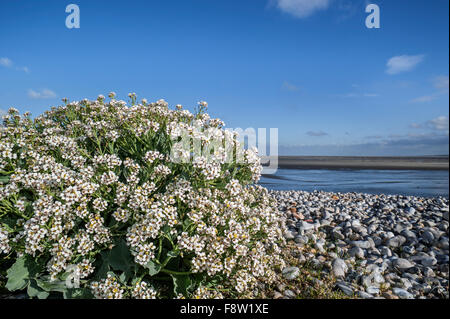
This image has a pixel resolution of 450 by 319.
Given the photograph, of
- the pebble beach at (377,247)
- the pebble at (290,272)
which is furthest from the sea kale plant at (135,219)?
the pebble beach at (377,247)

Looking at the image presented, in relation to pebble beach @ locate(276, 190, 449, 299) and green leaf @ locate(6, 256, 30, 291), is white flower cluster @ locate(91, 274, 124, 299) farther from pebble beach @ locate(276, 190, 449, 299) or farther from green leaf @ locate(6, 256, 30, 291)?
pebble beach @ locate(276, 190, 449, 299)

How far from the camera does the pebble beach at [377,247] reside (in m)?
5.26

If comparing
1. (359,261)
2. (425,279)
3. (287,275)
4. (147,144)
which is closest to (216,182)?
(147,144)

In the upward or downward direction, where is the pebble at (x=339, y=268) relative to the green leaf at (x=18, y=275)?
downward

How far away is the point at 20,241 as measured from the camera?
3.87 metres

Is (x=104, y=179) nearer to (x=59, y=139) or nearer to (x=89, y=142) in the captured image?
(x=59, y=139)

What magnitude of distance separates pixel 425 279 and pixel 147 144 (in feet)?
A: 18.5

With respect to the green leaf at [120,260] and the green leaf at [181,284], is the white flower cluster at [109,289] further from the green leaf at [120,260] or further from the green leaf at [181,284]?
the green leaf at [181,284]

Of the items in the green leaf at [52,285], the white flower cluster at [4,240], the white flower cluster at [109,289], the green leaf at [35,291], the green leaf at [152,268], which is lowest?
the green leaf at [35,291]

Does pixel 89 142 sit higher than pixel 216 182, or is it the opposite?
pixel 89 142

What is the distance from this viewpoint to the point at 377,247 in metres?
6.94

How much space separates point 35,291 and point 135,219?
6.14 feet

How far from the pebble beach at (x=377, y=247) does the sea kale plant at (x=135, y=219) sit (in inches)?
68.4
